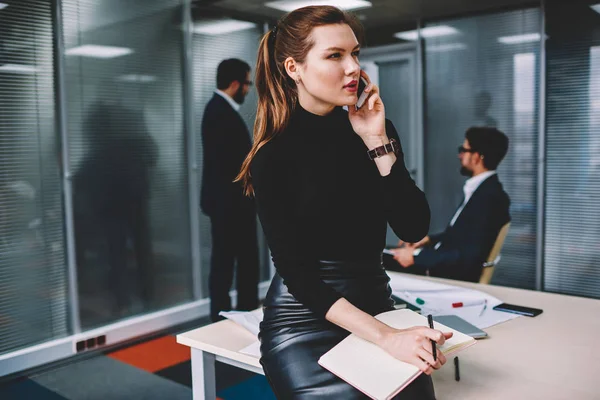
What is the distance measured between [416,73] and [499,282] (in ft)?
6.53

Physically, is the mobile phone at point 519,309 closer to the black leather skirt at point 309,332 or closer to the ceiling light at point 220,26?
the black leather skirt at point 309,332

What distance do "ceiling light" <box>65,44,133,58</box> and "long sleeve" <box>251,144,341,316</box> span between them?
2.79m

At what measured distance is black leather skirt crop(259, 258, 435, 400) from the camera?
1225 mm

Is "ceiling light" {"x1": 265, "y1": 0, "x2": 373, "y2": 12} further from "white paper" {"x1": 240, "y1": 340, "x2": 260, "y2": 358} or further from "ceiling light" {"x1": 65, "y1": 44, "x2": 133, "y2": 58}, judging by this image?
"white paper" {"x1": 240, "y1": 340, "x2": 260, "y2": 358}

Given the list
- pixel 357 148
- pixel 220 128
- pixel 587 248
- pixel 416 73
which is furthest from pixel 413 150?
pixel 357 148

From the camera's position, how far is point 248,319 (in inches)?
67.5

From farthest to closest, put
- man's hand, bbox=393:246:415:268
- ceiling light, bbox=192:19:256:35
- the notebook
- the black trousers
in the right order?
ceiling light, bbox=192:19:256:35 → the black trousers → man's hand, bbox=393:246:415:268 → the notebook

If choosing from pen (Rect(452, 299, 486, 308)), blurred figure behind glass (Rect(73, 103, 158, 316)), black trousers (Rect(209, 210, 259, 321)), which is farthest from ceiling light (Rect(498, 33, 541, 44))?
pen (Rect(452, 299, 486, 308))

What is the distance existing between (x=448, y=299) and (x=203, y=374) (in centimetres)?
85

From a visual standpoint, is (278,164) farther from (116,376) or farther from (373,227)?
(116,376)

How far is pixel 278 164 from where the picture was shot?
1393mm

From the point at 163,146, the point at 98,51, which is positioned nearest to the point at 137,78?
the point at 98,51

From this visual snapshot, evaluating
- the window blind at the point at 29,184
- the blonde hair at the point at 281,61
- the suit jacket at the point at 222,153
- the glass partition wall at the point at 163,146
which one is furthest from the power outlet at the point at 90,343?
the blonde hair at the point at 281,61

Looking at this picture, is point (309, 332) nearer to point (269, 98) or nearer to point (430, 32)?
point (269, 98)
